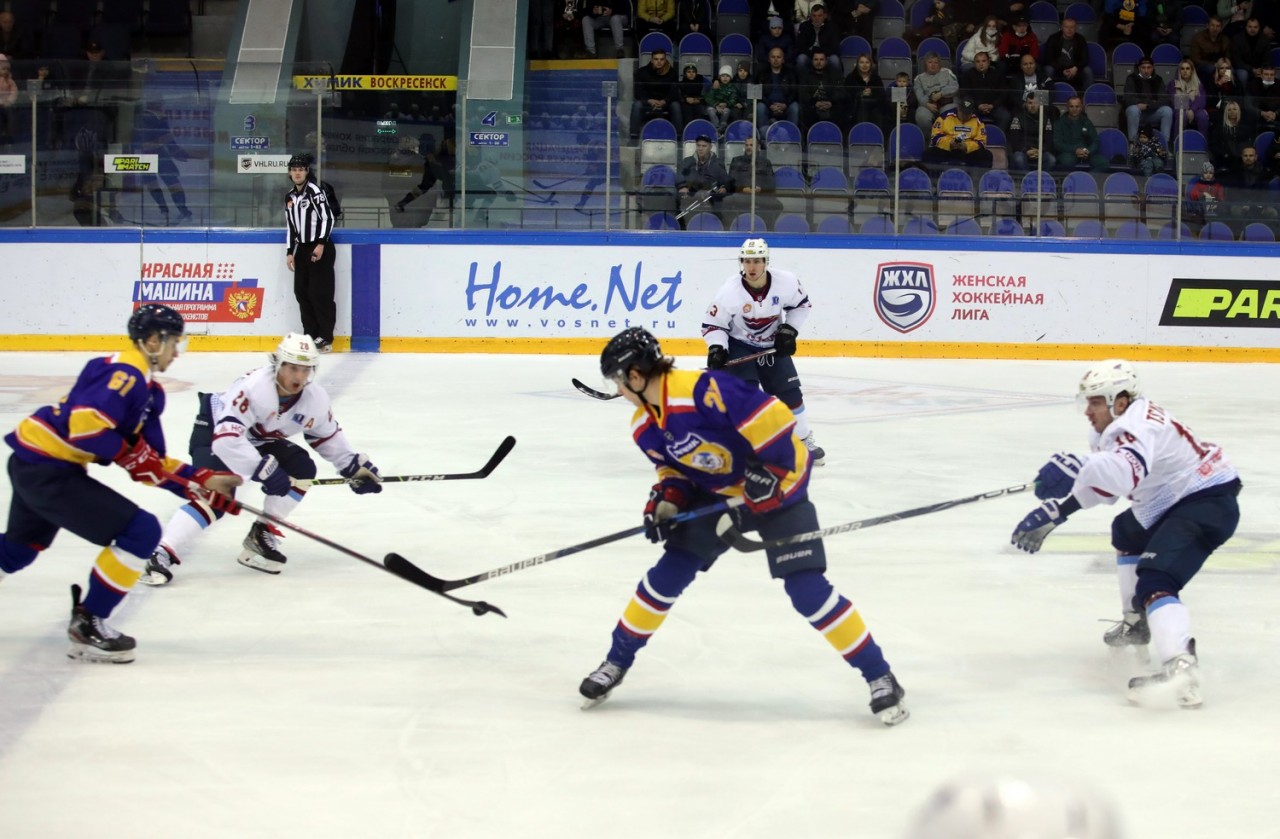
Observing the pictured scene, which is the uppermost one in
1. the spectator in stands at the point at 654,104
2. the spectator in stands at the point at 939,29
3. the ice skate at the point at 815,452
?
the spectator in stands at the point at 939,29

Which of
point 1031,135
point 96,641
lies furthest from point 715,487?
point 1031,135

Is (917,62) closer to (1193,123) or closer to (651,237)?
(1193,123)

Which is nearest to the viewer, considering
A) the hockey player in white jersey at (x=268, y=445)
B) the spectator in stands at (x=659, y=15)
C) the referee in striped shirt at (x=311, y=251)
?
the hockey player in white jersey at (x=268, y=445)

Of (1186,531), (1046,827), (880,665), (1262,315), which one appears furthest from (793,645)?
(1262,315)

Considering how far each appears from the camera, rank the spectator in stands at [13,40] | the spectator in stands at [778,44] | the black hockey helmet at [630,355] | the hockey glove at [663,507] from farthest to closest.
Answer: the spectator in stands at [13,40] → the spectator in stands at [778,44] → the hockey glove at [663,507] → the black hockey helmet at [630,355]

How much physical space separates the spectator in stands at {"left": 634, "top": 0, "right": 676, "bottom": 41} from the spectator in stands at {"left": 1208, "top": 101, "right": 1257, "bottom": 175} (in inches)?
206

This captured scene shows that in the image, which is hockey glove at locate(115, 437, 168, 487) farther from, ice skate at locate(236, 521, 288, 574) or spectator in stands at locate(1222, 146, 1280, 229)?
spectator in stands at locate(1222, 146, 1280, 229)

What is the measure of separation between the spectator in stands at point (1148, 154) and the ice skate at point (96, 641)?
991 centimetres

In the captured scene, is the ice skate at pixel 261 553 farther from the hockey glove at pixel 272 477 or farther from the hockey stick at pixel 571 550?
the hockey stick at pixel 571 550

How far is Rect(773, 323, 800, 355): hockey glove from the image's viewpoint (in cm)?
718

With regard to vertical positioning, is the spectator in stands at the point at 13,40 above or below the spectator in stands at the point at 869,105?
above

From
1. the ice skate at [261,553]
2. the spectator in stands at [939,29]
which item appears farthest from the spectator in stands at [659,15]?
the ice skate at [261,553]

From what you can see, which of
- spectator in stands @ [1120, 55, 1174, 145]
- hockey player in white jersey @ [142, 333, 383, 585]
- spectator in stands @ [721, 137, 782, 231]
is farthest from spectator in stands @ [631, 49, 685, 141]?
hockey player in white jersey @ [142, 333, 383, 585]

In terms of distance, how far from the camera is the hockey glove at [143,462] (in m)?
4.08
